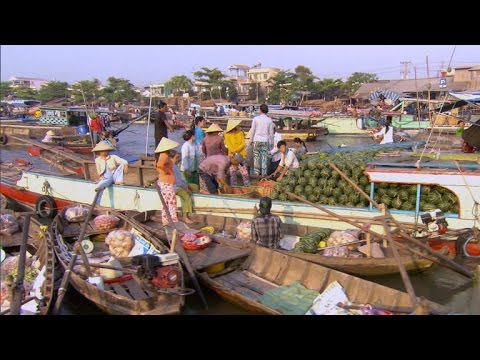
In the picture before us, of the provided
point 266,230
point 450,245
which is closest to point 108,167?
point 266,230

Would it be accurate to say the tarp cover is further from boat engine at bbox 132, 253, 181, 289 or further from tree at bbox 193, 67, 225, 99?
tree at bbox 193, 67, 225, 99

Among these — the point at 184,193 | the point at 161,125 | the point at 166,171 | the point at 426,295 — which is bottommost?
the point at 426,295

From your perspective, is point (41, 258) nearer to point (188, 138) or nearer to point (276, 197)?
point (188, 138)

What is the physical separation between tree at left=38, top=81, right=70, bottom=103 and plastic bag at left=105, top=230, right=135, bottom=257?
29631 mm

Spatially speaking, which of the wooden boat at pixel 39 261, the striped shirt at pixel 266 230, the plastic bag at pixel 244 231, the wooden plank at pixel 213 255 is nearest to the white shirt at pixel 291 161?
the plastic bag at pixel 244 231

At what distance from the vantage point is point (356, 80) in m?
46.2

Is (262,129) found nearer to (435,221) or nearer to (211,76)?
(435,221)

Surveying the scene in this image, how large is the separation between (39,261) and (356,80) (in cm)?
4447

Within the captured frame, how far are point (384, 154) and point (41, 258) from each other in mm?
5976

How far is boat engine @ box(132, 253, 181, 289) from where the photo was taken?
4668 millimetres

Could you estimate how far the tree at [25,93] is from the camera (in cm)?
3706

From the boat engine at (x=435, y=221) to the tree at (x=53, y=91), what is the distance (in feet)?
104

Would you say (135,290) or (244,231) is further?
(244,231)

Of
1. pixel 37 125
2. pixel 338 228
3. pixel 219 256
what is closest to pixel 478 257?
pixel 338 228
